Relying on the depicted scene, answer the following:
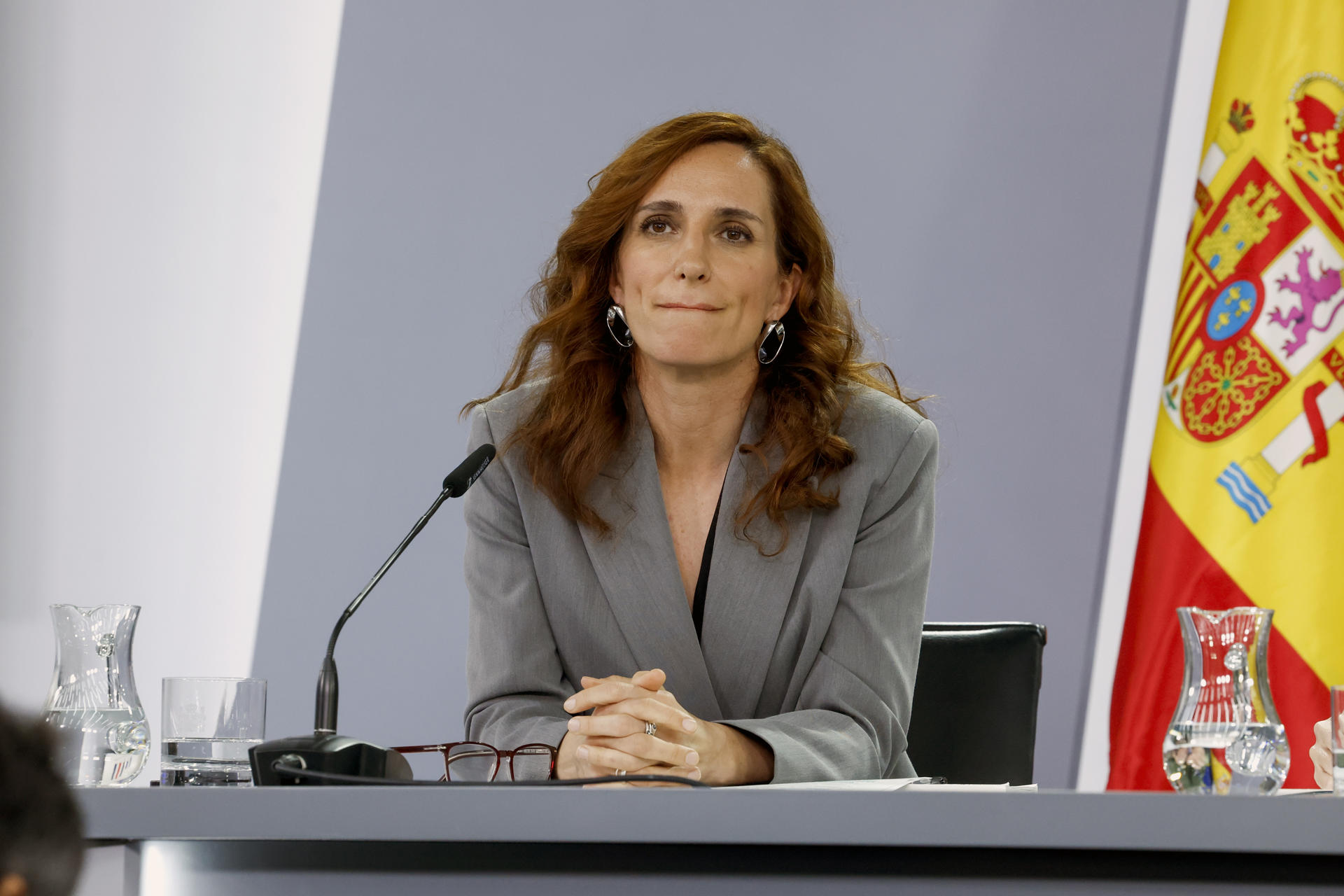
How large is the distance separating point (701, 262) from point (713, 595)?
1.40 ft

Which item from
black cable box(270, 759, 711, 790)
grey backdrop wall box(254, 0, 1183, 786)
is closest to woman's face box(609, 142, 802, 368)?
black cable box(270, 759, 711, 790)

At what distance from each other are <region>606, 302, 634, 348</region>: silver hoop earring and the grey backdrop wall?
4.05 ft

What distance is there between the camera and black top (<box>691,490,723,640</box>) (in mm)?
1713

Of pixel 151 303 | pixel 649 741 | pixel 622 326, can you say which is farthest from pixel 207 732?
pixel 151 303

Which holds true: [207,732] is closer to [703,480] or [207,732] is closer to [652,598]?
[652,598]

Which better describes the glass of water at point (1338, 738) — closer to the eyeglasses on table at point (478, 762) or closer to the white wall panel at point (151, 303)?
the eyeglasses on table at point (478, 762)

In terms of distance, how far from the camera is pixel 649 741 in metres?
1.24

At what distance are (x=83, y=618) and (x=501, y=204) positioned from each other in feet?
6.80

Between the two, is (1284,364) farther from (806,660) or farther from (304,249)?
(304,249)

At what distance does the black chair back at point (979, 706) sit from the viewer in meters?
1.73

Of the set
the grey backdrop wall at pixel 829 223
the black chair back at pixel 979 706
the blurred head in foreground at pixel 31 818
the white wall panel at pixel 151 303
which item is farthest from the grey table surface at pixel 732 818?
the white wall panel at pixel 151 303

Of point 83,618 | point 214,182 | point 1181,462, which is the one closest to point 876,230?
point 1181,462

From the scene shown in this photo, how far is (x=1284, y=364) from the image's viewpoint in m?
2.57

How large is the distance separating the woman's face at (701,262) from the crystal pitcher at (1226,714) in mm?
806
